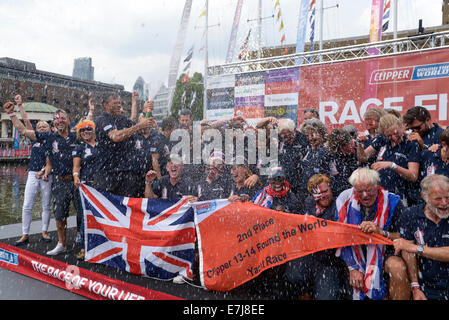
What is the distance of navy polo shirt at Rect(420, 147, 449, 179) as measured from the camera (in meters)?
3.28

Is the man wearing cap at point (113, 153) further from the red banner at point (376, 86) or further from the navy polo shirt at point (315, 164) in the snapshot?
the red banner at point (376, 86)

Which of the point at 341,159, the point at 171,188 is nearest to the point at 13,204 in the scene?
the point at 171,188

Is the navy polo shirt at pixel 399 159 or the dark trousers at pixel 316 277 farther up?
the navy polo shirt at pixel 399 159

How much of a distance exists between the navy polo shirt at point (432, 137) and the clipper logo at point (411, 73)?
15.7 feet

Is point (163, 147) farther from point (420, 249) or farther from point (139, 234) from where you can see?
point (420, 249)

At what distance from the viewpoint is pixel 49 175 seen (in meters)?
5.39

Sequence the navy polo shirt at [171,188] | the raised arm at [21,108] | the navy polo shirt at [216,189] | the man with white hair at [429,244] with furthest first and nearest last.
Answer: the raised arm at [21,108], the navy polo shirt at [171,188], the navy polo shirt at [216,189], the man with white hair at [429,244]

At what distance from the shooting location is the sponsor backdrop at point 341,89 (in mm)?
7801

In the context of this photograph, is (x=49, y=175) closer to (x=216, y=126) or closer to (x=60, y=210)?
(x=60, y=210)

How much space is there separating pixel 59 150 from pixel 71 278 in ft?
6.70

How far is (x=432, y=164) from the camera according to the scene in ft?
11.1

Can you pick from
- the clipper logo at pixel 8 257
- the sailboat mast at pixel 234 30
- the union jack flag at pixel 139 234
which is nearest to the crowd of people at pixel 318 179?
the union jack flag at pixel 139 234

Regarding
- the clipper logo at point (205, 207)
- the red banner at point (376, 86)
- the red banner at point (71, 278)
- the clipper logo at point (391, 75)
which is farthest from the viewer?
the clipper logo at point (391, 75)
